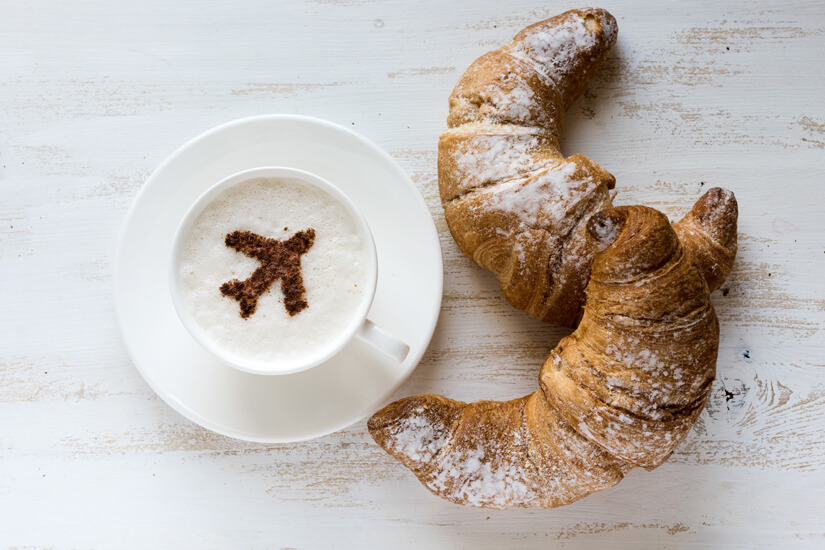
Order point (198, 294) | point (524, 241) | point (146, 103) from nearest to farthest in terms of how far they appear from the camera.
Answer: point (198, 294), point (524, 241), point (146, 103)

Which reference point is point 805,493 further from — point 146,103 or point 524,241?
point 146,103

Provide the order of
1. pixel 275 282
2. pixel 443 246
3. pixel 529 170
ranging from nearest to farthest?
pixel 275 282 → pixel 529 170 → pixel 443 246

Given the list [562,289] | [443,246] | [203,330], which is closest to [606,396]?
[562,289]

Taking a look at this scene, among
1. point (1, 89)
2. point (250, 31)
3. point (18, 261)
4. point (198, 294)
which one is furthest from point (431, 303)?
point (1, 89)

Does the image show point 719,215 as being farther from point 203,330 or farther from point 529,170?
point 203,330

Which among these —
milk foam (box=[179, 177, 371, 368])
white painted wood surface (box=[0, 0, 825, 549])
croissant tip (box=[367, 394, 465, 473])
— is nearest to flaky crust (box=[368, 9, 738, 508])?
croissant tip (box=[367, 394, 465, 473])

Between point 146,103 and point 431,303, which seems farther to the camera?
point 146,103

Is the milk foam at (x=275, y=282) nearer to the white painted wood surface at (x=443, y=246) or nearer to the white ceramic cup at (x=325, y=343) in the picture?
the white ceramic cup at (x=325, y=343)
